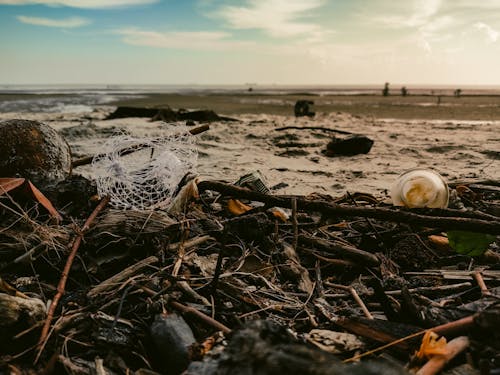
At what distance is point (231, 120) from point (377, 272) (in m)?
9.49

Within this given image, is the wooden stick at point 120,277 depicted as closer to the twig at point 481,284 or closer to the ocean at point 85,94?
the twig at point 481,284

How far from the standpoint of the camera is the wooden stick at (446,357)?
130 centimetres

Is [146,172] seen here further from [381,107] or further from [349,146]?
[381,107]

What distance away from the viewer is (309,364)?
0.90 metres

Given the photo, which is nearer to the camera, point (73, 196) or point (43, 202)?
point (43, 202)

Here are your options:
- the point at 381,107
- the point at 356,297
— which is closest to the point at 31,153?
the point at 356,297

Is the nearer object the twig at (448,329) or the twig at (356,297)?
the twig at (448,329)

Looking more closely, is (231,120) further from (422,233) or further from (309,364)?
(309,364)

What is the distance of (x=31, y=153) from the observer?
288 cm

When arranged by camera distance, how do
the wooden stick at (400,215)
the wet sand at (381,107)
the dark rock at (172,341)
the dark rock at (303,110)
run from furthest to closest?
1. the wet sand at (381,107)
2. the dark rock at (303,110)
3. the wooden stick at (400,215)
4. the dark rock at (172,341)

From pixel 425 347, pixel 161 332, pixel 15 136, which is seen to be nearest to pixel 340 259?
pixel 425 347

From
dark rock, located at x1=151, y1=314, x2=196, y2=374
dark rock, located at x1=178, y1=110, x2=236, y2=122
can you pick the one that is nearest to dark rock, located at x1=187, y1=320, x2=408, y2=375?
dark rock, located at x1=151, y1=314, x2=196, y2=374

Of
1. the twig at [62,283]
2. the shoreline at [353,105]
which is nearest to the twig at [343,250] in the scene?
the twig at [62,283]

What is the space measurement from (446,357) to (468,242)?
1013 millimetres
